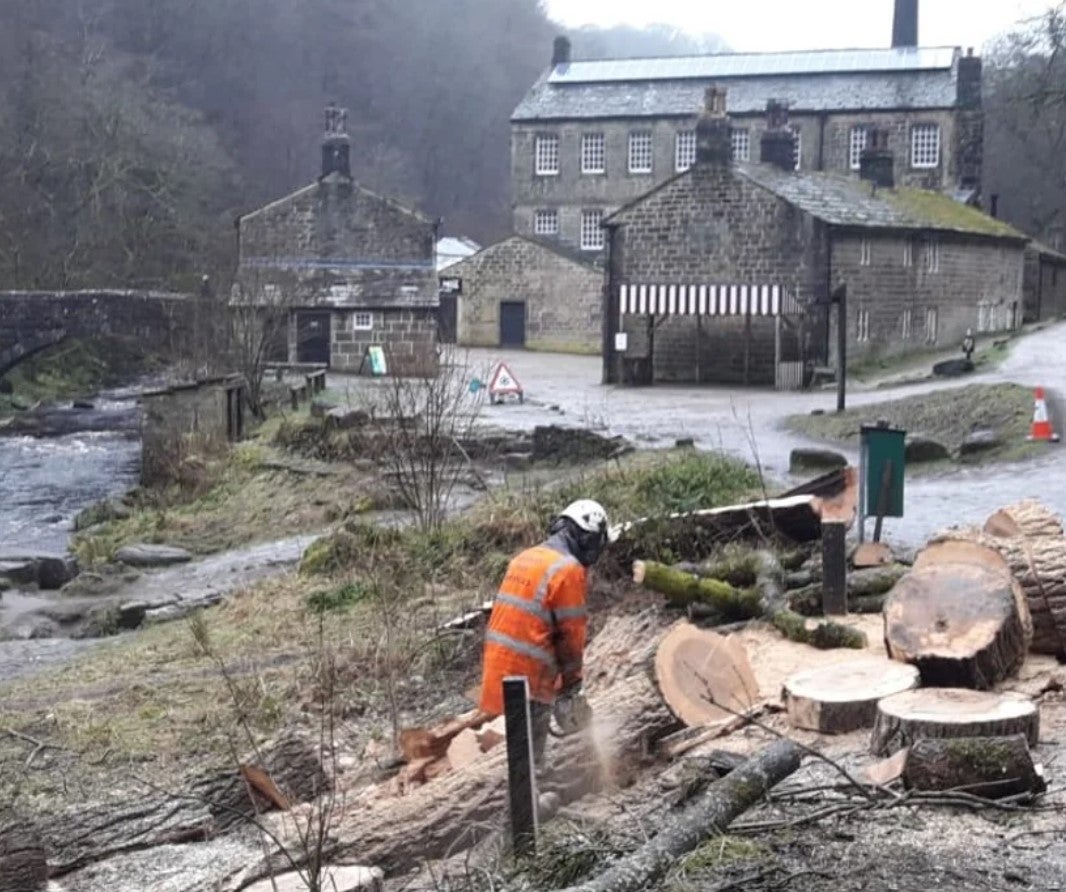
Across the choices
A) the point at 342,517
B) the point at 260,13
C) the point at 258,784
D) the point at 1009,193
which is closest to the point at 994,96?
the point at 1009,193

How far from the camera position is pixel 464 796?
798 centimetres

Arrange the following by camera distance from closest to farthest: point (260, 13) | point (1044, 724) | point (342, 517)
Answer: point (1044, 724) < point (342, 517) < point (260, 13)

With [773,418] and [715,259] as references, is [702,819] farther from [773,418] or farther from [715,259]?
[715,259]

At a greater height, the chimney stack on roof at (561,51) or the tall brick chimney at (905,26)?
the tall brick chimney at (905,26)

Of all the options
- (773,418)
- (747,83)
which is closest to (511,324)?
(747,83)

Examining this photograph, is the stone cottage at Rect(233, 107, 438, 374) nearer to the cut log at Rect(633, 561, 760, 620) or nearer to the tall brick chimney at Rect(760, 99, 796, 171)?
the tall brick chimney at Rect(760, 99, 796, 171)

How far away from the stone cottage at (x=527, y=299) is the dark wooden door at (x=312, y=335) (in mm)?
6581

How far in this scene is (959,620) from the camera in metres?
9.42

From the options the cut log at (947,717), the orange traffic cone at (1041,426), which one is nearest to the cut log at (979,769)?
the cut log at (947,717)

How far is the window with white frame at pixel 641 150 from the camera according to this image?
65.9 meters

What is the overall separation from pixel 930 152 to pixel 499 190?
3610 cm

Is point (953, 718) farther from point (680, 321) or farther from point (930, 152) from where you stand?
point (930, 152)

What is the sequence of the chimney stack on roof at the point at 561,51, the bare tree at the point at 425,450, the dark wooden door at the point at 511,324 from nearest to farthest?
the bare tree at the point at 425,450
the dark wooden door at the point at 511,324
the chimney stack on roof at the point at 561,51

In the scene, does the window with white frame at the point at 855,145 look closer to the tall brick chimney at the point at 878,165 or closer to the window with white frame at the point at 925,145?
the window with white frame at the point at 925,145
